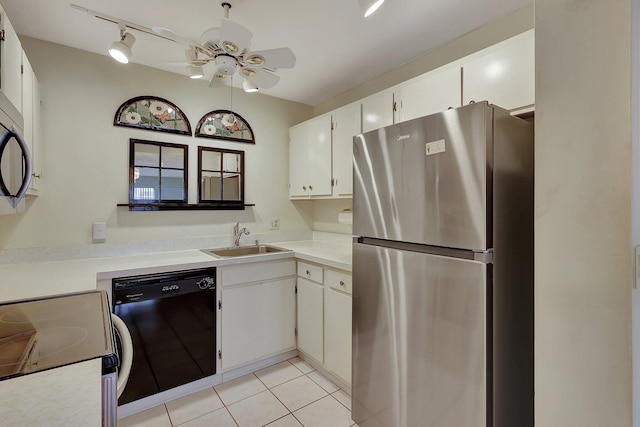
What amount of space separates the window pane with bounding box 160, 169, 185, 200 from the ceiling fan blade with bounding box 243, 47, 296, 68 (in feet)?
3.96

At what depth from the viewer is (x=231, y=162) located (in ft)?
9.17

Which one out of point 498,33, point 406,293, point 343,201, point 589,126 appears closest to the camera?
point 589,126

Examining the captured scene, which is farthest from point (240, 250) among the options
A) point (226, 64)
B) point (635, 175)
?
point (635, 175)

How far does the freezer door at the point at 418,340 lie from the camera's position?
1.14 metres

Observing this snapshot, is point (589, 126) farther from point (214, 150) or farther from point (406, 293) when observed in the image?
point (214, 150)

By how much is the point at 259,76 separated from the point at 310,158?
1009 mm

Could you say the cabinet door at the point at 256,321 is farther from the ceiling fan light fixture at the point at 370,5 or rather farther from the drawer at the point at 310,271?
the ceiling fan light fixture at the point at 370,5

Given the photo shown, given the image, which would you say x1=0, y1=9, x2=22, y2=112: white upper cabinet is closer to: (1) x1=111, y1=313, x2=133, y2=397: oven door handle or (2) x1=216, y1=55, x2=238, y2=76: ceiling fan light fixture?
(2) x1=216, y1=55, x2=238, y2=76: ceiling fan light fixture

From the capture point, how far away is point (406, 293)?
1.38 meters

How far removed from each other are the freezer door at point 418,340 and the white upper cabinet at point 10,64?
1.74 m

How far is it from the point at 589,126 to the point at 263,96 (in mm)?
2688

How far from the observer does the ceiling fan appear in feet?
4.85

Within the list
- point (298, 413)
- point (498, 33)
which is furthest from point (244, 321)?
point (498, 33)

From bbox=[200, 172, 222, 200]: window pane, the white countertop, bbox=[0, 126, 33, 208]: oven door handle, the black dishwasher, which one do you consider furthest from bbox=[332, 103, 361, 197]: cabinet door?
bbox=[0, 126, 33, 208]: oven door handle
